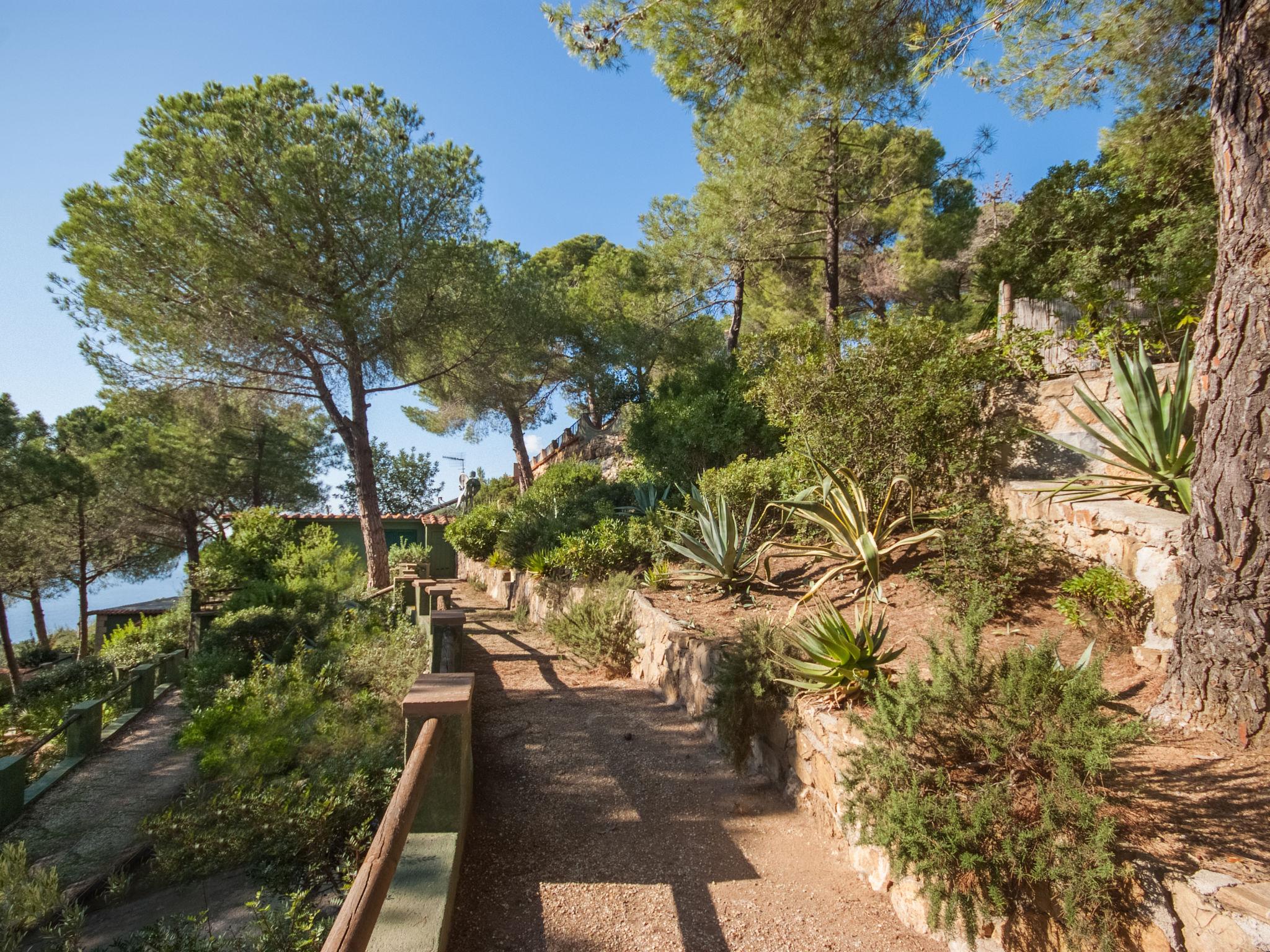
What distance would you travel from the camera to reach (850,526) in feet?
17.5

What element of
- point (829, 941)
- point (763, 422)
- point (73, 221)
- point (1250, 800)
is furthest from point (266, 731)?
point (73, 221)

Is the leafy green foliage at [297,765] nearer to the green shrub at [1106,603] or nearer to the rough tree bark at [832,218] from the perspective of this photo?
the green shrub at [1106,603]

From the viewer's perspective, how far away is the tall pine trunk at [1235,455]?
9.65ft

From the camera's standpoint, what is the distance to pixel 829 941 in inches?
105

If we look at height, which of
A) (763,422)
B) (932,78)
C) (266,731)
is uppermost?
(932,78)

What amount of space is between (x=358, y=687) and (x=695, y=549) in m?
3.45

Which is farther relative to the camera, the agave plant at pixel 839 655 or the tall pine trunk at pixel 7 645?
the tall pine trunk at pixel 7 645

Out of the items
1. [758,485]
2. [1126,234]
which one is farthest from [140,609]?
[1126,234]

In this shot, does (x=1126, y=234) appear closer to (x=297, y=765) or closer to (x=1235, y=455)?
(x=1235, y=455)

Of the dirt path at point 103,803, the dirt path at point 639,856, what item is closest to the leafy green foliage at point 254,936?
the dirt path at point 639,856

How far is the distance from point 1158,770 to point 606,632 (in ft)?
14.3

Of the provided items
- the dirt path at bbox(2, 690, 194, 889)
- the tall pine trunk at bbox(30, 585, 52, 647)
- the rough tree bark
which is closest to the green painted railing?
the dirt path at bbox(2, 690, 194, 889)

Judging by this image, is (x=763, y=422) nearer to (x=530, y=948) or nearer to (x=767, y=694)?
(x=767, y=694)

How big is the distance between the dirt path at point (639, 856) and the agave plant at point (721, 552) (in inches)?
60.6
